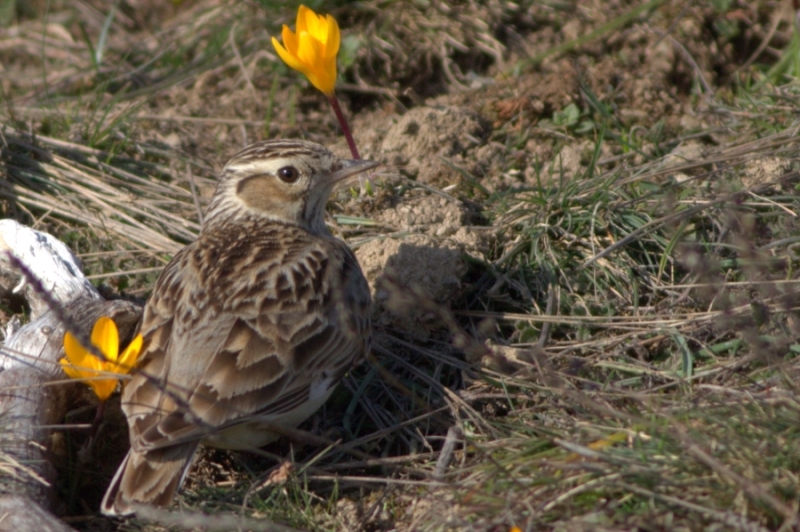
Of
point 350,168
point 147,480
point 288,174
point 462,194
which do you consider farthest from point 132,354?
point 462,194

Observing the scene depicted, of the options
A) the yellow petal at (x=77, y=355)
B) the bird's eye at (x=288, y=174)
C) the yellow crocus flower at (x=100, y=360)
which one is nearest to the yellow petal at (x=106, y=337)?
the yellow crocus flower at (x=100, y=360)

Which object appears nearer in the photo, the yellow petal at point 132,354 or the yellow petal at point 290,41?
the yellow petal at point 132,354

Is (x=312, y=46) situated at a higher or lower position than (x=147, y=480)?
higher

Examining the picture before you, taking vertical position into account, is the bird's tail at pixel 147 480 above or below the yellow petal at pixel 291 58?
below

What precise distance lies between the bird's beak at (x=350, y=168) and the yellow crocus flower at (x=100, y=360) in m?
1.67

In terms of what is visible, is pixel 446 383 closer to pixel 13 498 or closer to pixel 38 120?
pixel 13 498

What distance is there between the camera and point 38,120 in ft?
26.8

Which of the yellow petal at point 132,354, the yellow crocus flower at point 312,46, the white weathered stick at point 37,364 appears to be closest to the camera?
the white weathered stick at point 37,364

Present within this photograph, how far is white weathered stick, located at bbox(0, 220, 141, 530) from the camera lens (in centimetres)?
484

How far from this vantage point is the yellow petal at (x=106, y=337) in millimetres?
5270

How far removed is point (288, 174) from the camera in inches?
252

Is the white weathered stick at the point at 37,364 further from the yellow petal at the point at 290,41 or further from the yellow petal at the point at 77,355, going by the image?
the yellow petal at the point at 290,41

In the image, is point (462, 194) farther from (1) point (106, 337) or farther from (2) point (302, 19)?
(1) point (106, 337)

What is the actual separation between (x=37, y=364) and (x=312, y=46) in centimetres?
257
